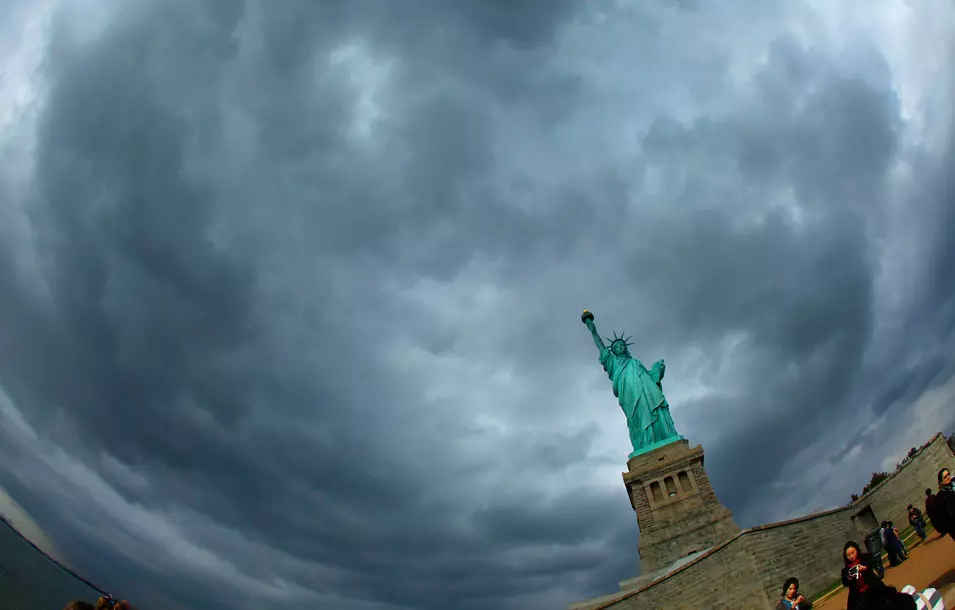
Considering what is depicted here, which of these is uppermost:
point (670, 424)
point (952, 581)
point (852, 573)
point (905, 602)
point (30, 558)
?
point (670, 424)

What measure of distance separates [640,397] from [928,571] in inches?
952

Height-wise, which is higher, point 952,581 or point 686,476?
point 686,476

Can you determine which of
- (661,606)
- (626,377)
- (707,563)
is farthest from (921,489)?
(626,377)

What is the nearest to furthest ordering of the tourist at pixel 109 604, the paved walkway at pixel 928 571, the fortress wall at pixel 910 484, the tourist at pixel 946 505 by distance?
1. the tourist at pixel 109 604
2. the tourist at pixel 946 505
3. the paved walkway at pixel 928 571
4. the fortress wall at pixel 910 484

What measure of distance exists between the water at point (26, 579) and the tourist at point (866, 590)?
3121 cm

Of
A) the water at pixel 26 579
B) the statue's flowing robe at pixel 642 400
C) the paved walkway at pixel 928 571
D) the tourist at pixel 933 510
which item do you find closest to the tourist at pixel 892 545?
the paved walkway at pixel 928 571

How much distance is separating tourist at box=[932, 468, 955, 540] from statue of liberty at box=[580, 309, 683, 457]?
25297mm

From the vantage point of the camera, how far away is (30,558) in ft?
126

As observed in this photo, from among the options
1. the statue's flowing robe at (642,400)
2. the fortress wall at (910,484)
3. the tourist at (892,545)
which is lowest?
the tourist at (892,545)

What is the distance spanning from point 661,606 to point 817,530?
6.99 meters

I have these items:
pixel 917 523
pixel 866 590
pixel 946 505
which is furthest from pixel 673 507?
pixel 866 590

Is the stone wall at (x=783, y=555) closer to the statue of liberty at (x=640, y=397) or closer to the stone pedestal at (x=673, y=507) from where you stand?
the stone pedestal at (x=673, y=507)

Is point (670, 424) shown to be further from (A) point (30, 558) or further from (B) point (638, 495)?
(A) point (30, 558)

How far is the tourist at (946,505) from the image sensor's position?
7570 mm
